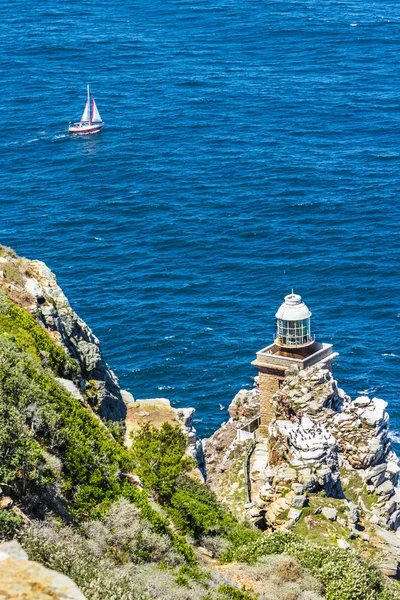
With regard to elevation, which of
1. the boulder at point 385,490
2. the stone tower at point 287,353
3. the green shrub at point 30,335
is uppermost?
the stone tower at point 287,353

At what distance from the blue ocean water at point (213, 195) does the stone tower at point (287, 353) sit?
21.6 metres

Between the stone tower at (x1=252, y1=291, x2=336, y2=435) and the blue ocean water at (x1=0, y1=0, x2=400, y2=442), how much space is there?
850 inches

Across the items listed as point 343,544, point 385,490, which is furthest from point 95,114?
point 343,544

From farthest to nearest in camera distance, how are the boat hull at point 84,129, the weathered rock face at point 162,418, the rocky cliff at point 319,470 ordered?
the boat hull at point 84,129 < the weathered rock face at point 162,418 < the rocky cliff at point 319,470

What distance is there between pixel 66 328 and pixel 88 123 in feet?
395

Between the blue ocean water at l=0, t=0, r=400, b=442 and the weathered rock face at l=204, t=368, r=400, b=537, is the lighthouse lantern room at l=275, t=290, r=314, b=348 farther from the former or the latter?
the blue ocean water at l=0, t=0, r=400, b=442

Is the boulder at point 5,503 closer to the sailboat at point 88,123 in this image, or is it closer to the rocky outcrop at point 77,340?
the rocky outcrop at point 77,340

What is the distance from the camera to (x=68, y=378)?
126 feet

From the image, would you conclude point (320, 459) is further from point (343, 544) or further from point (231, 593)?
point (231, 593)

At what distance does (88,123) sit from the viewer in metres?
160

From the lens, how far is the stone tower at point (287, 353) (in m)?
58.0

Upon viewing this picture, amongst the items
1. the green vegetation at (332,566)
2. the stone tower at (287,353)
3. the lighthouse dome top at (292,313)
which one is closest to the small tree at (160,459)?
the green vegetation at (332,566)

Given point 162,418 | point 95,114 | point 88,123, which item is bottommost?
point 162,418

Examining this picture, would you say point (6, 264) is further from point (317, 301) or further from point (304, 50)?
point (304, 50)
